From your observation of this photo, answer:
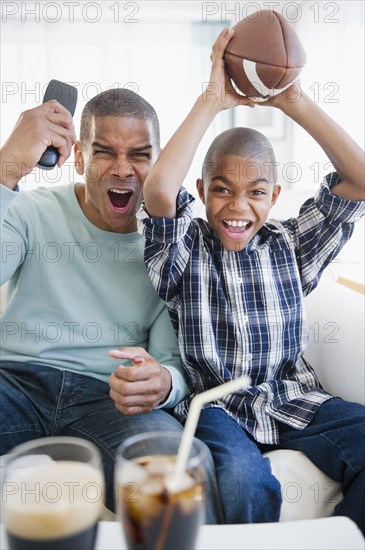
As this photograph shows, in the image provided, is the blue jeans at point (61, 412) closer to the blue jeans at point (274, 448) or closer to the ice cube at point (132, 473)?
the blue jeans at point (274, 448)

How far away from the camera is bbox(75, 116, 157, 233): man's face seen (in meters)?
1.43

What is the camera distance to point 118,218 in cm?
145

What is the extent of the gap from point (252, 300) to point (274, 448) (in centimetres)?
→ 35

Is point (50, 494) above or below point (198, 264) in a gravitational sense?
below

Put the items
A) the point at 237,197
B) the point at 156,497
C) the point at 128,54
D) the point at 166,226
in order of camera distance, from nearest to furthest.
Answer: the point at 156,497 < the point at 166,226 < the point at 237,197 < the point at 128,54

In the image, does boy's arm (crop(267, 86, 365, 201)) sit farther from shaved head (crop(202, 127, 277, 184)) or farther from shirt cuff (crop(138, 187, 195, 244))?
shirt cuff (crop(138, 187, 195, 244))

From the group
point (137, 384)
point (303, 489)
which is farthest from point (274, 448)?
point (137, 384)

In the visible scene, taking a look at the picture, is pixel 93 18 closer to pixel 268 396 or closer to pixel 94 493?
pixel 268 396

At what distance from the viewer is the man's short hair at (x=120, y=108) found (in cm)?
145

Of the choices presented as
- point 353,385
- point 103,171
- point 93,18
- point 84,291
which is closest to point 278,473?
point 353,385

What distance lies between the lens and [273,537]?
728 mm

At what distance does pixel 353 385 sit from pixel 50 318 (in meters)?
0.75

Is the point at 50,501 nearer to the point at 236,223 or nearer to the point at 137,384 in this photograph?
the point at 137,384

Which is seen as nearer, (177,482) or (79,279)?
(177,482)
